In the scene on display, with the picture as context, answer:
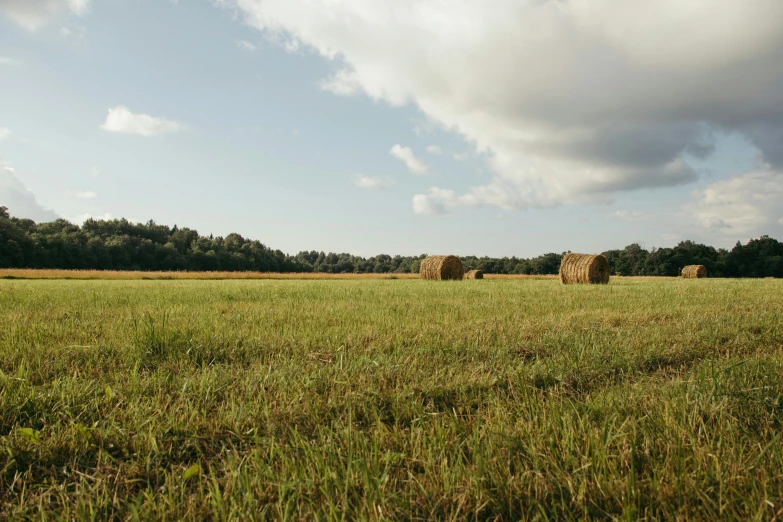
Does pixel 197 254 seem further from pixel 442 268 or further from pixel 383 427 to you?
pixel 383 427

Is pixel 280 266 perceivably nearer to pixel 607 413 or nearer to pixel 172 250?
pixel 172 250

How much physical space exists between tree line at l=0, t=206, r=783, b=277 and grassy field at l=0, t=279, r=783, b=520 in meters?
77.5

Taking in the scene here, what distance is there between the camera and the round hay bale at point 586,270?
815 inches

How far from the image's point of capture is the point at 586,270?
68.1ft

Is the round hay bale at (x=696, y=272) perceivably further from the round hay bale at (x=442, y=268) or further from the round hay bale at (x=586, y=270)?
the round hay bale at (x=442, y=268)

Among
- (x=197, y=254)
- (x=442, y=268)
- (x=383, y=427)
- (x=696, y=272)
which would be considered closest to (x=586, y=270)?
(x=442, y=268)

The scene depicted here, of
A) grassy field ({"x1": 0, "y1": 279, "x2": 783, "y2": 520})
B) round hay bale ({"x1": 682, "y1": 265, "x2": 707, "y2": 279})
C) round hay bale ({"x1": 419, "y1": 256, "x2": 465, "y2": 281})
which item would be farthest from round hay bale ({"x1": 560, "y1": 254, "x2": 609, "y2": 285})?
round hay bale ({"x1": 682, "y1": 265, "x2": 707, "y2": 279})

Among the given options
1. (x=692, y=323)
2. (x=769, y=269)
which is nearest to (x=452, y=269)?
(x=692, y=323)

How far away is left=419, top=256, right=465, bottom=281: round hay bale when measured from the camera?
85.3 feet

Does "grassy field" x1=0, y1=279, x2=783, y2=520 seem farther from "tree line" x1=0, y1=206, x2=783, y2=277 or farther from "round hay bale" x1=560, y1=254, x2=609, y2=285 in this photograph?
"tree line" x1=0, y1=206, x2=783, y2=277

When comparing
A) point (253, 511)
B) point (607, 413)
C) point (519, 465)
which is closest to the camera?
point (253, 511)

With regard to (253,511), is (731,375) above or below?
above

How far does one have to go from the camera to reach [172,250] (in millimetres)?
93688

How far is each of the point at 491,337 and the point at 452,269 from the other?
2235 centimetres
